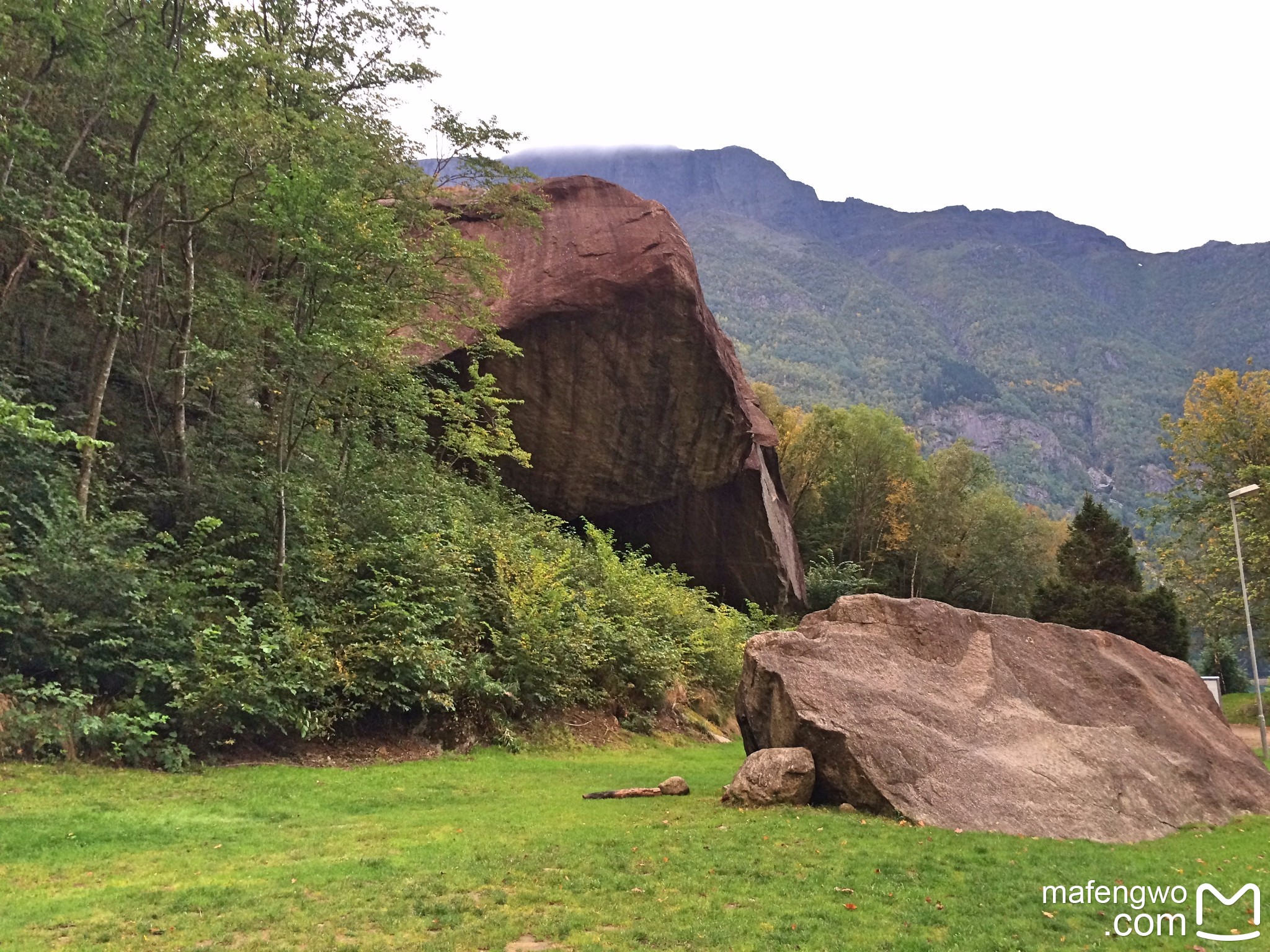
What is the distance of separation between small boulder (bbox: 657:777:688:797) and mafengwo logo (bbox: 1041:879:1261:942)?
5.40 m

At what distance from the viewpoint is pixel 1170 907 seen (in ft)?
22.8

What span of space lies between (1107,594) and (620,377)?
21.9 metres

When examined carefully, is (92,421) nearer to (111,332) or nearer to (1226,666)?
(111,332)

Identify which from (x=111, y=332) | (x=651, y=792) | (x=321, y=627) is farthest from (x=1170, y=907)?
(x=111, y=332)

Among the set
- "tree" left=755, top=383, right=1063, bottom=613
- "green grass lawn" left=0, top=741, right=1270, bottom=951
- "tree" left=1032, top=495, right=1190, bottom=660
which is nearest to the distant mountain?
"tree" left=755, top=383, right=1063, bottom=613

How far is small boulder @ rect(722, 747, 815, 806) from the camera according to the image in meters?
10.3

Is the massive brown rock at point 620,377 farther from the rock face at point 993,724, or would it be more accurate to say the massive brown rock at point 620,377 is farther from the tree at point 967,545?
the tree at point 967,545

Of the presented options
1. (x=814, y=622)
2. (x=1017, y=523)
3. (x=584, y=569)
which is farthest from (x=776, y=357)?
(x=814, y=622)

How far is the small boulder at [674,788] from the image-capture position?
38.0ft

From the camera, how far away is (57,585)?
11.5 meters

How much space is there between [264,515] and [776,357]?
10489 centimetres

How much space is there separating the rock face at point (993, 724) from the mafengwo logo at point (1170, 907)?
210 cm

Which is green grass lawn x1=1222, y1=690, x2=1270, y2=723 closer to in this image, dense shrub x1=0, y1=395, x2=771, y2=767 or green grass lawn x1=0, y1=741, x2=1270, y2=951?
dense shrub x1=0, y1=395, x2=771, y2=767

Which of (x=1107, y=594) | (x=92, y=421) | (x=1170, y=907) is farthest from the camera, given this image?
(x=1107, y=594)
